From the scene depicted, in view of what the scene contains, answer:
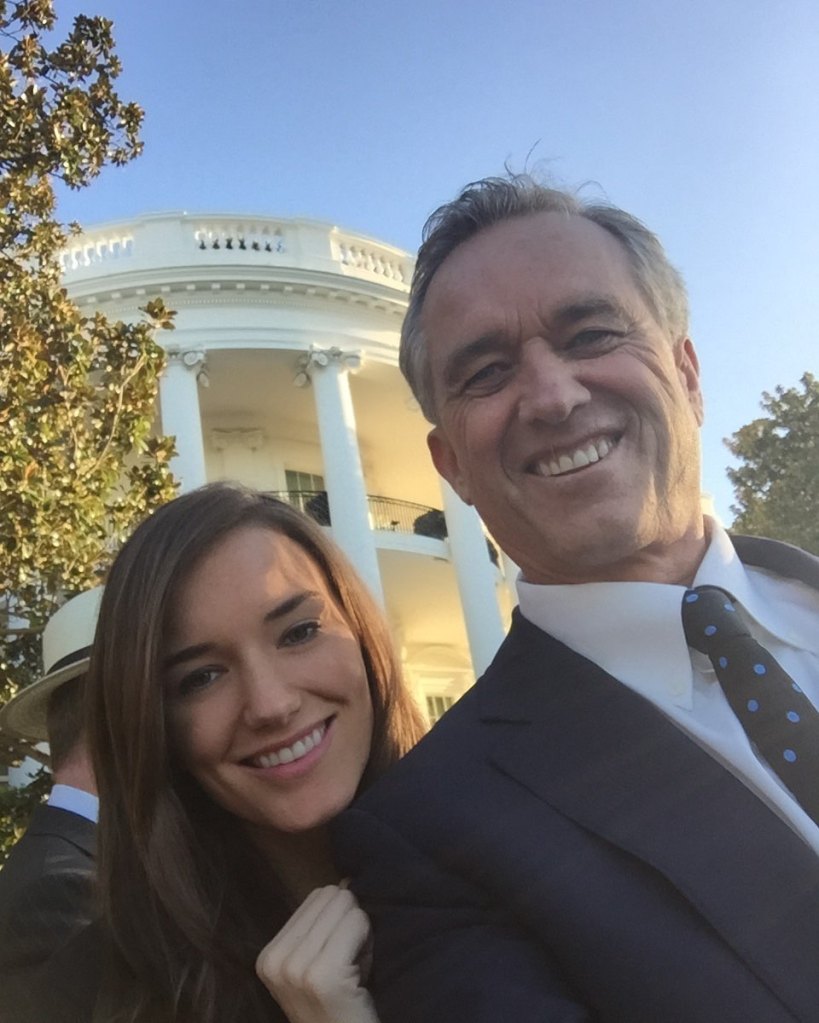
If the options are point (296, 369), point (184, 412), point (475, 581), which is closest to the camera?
point (184, 412)

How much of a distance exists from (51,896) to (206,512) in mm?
1404

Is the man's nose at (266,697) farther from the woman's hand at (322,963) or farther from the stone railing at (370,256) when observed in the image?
the stone railing at (370,256)

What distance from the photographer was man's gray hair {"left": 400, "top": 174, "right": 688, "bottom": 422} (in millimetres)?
2133

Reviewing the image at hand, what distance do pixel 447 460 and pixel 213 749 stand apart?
87 cm

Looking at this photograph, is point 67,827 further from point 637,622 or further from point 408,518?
point 408,518

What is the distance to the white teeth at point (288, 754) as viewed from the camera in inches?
82.7

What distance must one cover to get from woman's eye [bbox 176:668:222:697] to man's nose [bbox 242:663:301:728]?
95 millimetres

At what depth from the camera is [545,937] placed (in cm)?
142

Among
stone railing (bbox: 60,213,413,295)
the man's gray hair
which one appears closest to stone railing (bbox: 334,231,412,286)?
stone railing (bbox: 60,213,413,295)

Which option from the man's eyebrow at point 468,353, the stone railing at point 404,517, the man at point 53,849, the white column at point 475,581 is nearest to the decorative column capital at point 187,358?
the stone railing at point 404,517

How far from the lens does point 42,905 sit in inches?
112

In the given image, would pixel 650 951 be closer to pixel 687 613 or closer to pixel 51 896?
pixel 687 613

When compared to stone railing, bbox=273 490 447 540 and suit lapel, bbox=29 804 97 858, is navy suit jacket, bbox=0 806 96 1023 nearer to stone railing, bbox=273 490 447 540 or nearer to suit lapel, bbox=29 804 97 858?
suit lapel, bbox=29 804 97 858

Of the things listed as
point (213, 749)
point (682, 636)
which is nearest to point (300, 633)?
point (213, 749)
